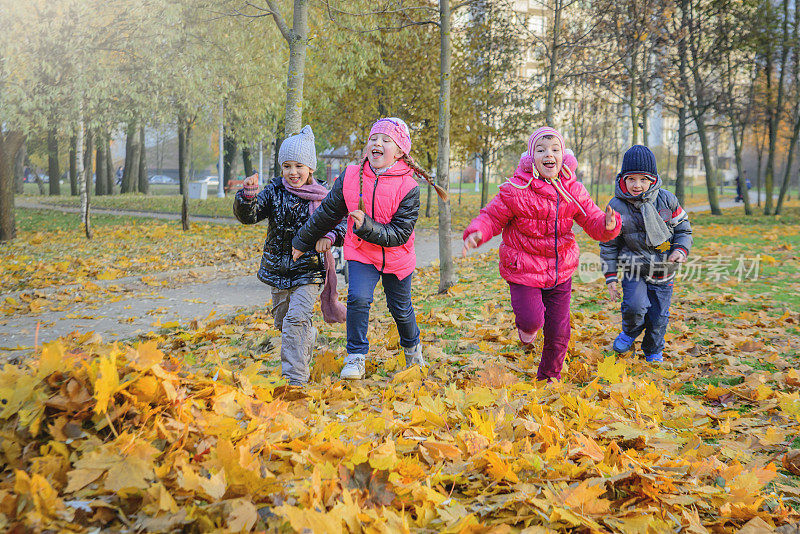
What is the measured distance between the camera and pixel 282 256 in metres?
4.34

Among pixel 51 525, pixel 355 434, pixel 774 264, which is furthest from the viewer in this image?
pixel 774 264

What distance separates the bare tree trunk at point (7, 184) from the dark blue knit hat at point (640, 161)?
47.8 feet

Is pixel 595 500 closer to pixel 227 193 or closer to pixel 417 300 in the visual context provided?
pixel 417 300

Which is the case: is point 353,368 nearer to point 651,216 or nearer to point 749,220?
point 651,216

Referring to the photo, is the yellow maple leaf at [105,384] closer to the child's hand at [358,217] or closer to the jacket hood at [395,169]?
the child's hand at [358,217]

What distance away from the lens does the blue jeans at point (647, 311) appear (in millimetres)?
4836

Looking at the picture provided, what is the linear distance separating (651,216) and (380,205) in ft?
7.39

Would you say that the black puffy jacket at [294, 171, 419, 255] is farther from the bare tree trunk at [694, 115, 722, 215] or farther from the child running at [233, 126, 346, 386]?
the bare tree trunk at [694, 115, 722, 215]

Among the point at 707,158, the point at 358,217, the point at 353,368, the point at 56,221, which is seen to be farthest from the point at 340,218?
the point at 707,158

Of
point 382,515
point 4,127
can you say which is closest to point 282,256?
point 382,515

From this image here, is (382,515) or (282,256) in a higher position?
(282,256)

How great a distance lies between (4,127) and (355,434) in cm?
1560

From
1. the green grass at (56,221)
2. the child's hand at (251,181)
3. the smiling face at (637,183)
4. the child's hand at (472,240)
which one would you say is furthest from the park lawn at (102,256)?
the smiling face at (637,183)

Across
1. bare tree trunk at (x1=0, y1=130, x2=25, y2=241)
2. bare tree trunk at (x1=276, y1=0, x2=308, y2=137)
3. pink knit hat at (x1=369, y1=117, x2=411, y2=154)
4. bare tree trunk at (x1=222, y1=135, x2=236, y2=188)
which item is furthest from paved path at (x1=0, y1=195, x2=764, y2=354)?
bare tree trunk at (x1=222, y1=135, x2=236, y2=188)
